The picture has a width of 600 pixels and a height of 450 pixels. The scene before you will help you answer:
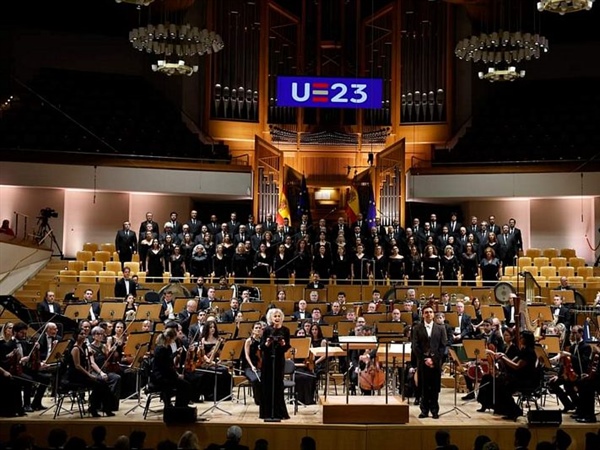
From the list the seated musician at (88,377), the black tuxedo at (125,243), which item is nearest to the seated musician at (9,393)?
the seated musician at (88,377)

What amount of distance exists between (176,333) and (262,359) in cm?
112

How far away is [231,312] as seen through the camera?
543 inches

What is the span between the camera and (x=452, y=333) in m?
12.8

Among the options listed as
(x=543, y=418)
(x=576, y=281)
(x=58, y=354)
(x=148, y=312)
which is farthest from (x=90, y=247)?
(x=543, y=418)

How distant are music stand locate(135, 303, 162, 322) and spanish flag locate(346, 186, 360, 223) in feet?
28.3

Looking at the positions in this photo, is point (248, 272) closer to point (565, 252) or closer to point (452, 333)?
point (452, 333)

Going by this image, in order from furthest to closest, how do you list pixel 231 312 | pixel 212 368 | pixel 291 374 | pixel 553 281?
pixel 553 281 → pixel 231 312 → pixel 212 368 → pixel 291 374

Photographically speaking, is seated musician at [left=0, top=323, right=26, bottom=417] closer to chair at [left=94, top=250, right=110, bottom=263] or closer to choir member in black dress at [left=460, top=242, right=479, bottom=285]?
chair at [left=94, top=250, right=110, bottom=263]

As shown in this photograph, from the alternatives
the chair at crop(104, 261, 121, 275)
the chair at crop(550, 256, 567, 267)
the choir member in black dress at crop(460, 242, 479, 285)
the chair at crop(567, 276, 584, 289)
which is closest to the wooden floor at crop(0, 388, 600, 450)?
the choir member in black dress at crop(460, 242, 479, 285)

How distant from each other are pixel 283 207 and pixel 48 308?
8.36 meters

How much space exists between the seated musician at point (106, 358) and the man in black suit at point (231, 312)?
253 cm

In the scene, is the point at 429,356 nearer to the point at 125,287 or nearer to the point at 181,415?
the point at 181,415

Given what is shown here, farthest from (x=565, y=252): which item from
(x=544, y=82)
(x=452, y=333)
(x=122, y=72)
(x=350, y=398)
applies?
(x=122, y=72)

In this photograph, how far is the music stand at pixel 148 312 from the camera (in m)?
13.8
